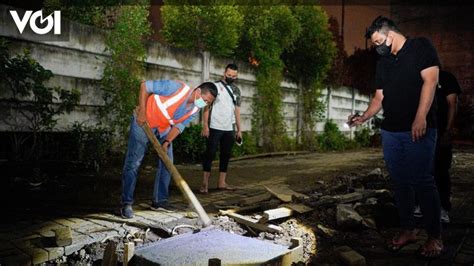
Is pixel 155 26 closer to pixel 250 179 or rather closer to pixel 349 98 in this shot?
pixel 250 179

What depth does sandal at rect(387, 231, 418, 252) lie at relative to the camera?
3125 millimetres

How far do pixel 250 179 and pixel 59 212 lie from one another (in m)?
3.51

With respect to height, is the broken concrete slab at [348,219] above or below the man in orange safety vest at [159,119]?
below

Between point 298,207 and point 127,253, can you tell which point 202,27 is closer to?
point 298,207

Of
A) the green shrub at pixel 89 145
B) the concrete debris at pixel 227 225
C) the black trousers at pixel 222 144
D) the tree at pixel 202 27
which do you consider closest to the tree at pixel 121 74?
the green shrub at pixel 89 145

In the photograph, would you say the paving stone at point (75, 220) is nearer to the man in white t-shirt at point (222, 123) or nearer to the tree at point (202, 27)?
the man in white t-shirt at point (222, 123)

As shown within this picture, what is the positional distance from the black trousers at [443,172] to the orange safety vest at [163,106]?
298 cm

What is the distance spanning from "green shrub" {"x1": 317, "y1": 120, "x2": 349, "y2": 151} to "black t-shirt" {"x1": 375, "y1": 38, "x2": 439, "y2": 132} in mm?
10678

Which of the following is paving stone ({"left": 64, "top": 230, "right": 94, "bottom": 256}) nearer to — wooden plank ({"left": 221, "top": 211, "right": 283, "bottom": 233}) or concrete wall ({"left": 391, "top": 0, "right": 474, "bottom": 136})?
wooden plank ({"left": 221, "top": 211, "right": 283, "bottom": 233})

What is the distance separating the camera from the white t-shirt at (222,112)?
543 centimetres

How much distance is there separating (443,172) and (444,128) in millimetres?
507

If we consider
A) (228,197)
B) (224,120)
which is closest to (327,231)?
(228,197)

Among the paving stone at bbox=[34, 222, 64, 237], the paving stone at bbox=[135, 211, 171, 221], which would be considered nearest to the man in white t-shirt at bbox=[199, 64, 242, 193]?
the paving stone at bbox=[135, 211, 171, 221]

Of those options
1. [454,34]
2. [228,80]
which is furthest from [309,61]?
[454,34]
